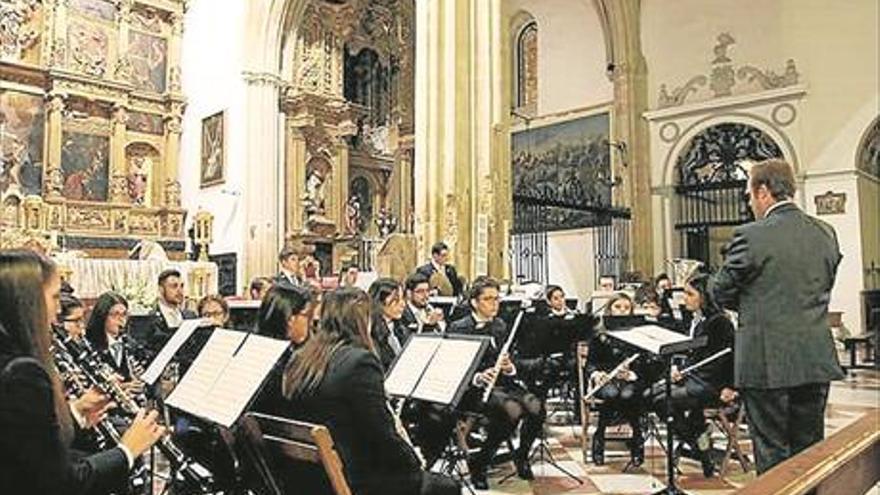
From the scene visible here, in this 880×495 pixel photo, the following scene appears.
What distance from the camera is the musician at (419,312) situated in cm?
675

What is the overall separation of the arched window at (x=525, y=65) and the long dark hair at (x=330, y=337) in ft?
56.9

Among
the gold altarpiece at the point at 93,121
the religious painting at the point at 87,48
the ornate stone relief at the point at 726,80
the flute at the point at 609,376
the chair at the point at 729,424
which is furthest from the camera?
the religious painting at the point at 87,48

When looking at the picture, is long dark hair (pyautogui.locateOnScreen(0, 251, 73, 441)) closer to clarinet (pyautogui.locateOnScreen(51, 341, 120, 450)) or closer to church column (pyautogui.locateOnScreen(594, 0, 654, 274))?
clarinet (pyautogui.locateOnScreen(51, 341, 120, 450))

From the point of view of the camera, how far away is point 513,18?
67.5 feet

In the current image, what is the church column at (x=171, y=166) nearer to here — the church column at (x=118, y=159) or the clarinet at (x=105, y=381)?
the church column at (x=118, y=159)

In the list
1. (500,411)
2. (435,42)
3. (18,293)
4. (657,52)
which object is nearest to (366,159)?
(657,52)

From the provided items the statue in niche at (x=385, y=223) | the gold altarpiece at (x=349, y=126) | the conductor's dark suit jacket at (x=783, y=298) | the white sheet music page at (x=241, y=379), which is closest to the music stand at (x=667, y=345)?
the conductor's dark suit jacket at (x=783, y=298)

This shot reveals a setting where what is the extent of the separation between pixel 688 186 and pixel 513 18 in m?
6.81

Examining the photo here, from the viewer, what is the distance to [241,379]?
3.22m

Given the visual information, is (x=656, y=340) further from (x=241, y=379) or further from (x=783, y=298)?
(x=241, y=379)


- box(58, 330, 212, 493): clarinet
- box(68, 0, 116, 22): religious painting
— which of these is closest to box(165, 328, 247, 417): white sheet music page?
box(58, 330, 212, 493): clarinet

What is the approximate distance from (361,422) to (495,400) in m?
2.75

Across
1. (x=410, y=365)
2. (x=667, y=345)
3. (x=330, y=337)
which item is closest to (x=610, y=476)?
(x=667, y=345)

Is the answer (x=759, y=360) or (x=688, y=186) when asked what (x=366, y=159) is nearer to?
(x=688, y=186)
